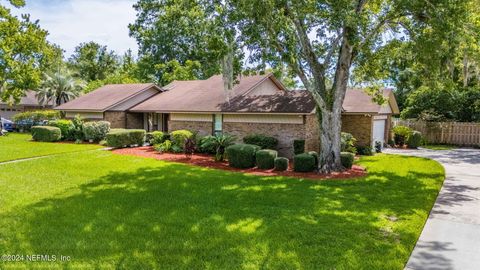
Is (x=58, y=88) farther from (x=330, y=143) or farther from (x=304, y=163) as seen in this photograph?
(x=330, y=143)

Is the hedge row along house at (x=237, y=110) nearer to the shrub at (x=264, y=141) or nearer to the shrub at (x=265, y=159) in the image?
the shrub at (x=264, y=141)

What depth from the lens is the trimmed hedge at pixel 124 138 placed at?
20.9 meters

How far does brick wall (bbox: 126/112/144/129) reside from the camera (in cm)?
2669

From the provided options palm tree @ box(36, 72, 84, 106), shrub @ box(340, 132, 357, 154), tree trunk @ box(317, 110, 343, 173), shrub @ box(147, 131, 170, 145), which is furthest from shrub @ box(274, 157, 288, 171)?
palm tree @ box(36, 72, 84, 106)

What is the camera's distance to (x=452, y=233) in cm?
714

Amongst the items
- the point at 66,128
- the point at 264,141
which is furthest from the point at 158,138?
the point at 66,128

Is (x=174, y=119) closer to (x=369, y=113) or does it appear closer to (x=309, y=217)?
(x=369, y=113)

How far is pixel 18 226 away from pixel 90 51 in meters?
53.8

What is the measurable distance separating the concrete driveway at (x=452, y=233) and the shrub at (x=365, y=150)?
8.51 m

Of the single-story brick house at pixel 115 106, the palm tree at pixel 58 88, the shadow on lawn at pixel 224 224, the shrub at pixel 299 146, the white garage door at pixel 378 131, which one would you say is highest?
the palm tree at pixel 58 88

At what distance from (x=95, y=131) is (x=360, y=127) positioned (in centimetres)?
1717

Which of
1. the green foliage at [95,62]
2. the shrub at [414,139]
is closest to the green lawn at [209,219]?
the shrub at [414,139]

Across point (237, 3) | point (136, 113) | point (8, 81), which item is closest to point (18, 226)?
point (237, 3)

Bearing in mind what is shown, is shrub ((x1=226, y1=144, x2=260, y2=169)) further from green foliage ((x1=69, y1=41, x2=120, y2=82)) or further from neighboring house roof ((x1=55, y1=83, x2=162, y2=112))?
green foliage ((x1=69, y1=41, x2=120, y2=82))
